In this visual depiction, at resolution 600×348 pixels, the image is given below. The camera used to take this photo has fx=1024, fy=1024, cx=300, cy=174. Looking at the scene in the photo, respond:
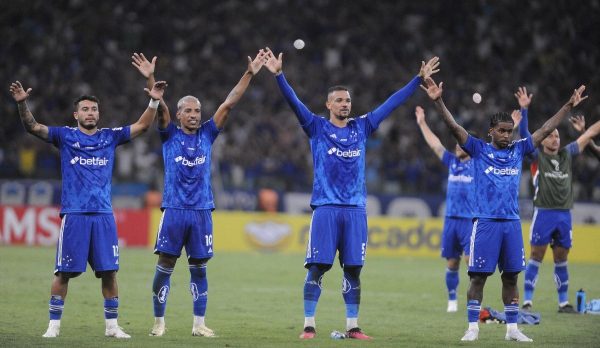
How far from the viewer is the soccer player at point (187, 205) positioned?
12477 mm

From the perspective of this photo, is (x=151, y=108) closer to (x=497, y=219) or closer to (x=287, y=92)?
(x=287, y=92)

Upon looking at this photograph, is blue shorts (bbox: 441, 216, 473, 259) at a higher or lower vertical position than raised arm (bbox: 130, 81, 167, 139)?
lower

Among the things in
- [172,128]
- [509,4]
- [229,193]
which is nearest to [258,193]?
[229,193]

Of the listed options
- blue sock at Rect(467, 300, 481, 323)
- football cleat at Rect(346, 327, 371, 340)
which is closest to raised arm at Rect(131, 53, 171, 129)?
football cleat at Rect(346, 327, 371, 340)

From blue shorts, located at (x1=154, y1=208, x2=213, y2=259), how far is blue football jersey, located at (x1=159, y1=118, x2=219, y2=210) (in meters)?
0.10

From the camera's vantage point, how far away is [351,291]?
1241cm

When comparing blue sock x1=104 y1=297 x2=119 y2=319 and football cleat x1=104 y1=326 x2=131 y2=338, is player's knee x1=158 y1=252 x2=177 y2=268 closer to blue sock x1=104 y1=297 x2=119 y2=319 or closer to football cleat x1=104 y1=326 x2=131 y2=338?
blue sock x1=104 y1=297 x2=119 y2=319

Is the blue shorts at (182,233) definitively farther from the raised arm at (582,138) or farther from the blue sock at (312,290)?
the raised arm at (582,138)

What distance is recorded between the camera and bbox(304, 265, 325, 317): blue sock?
12320 millimetres

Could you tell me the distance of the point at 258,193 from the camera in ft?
103

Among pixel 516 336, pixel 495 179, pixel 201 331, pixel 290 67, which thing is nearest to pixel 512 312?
pixel 516 336

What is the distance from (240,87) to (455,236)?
232 inches

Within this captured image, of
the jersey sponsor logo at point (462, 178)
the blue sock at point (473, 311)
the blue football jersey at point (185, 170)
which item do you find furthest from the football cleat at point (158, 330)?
the jersey sponsor logo at point (462, 178)

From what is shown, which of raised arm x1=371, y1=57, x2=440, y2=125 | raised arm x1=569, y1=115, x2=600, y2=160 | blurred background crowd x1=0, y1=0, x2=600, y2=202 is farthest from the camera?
blurred background crowd x1=0, y1=0, x2=600, y2=202
